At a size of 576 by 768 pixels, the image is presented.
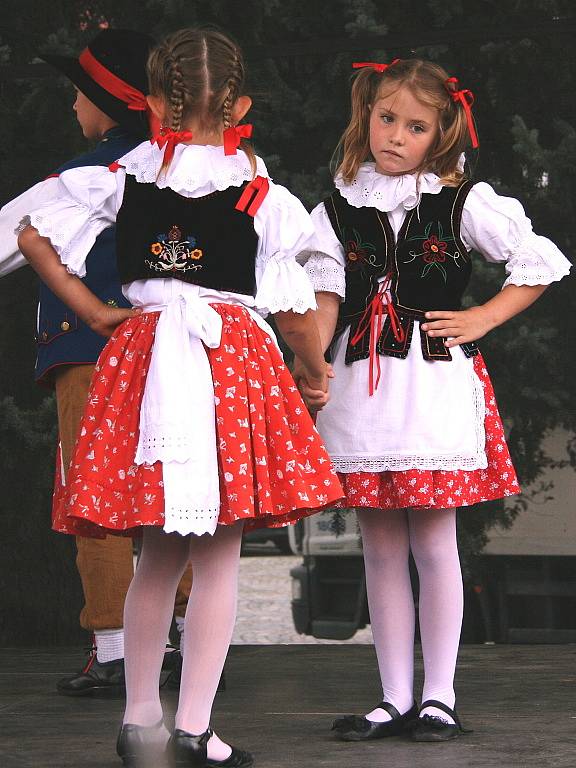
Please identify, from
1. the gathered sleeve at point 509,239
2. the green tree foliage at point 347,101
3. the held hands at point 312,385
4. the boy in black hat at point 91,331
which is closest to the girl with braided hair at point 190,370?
the held hands at point 312,385

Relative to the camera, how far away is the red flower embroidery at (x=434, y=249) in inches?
119

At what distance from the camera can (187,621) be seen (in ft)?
8.46

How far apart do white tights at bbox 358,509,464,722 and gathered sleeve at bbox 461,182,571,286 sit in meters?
0.59

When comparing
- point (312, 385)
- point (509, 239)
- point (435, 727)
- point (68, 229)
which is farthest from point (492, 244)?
point (435, 727)

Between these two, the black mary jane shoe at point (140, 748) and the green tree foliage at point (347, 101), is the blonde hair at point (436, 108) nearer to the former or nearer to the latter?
the black mary jane shoe at point (140, 748)

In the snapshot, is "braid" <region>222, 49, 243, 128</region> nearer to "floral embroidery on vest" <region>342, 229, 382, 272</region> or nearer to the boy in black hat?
"floral embroidery on vest" <region>342, 229, 382, 272</region>

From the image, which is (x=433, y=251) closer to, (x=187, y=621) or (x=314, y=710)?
(x=187, y=621)

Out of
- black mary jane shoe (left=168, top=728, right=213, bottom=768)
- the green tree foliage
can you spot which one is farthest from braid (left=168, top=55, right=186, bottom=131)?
the green tree foliage

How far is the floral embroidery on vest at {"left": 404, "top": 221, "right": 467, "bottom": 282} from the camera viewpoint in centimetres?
301

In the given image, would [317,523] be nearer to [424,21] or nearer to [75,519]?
[424,21]

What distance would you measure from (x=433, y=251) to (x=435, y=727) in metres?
1.06

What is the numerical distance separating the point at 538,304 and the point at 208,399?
248 centimetres

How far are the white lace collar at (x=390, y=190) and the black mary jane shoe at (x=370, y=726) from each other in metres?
1.14

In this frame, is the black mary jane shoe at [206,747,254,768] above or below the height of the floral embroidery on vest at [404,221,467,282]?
below
